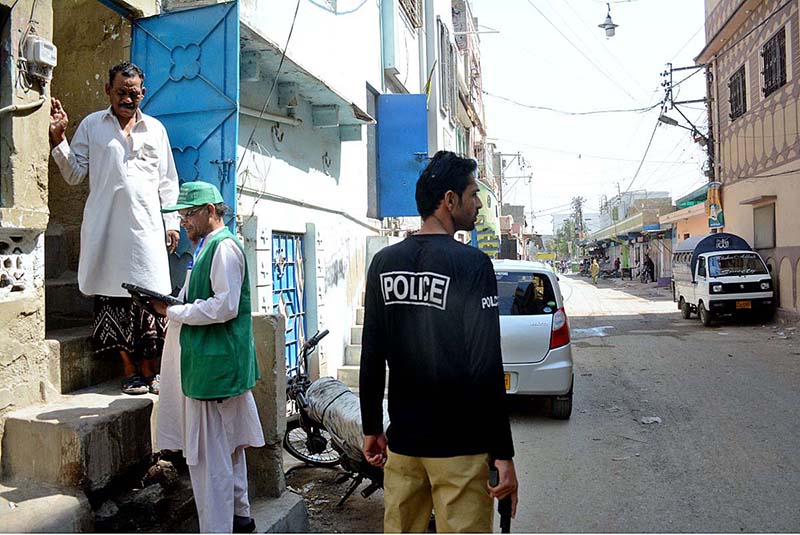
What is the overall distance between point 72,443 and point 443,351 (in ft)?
6.68

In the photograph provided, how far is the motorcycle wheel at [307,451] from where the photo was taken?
523cm

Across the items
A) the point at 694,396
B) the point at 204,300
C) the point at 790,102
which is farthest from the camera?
the point at 790,102

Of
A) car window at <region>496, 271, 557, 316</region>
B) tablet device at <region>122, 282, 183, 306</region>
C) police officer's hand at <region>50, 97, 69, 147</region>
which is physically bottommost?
car window at <region>496, 271, 557, 316</region>

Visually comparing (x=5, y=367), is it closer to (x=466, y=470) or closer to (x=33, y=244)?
(x=33, y=244)

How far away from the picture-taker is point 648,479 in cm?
508

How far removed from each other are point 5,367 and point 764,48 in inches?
763

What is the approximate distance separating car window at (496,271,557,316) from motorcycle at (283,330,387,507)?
2685 mm

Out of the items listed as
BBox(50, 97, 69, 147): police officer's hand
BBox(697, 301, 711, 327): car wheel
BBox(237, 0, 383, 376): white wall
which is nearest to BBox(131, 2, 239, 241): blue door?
BBox(237, 0, 383, 376): white wall

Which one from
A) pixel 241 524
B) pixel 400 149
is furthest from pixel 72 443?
pixel 400 149

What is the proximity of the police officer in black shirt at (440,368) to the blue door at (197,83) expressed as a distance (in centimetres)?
301

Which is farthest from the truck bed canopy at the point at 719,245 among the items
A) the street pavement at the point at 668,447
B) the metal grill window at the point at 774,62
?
the street pavement at the point at 668,447

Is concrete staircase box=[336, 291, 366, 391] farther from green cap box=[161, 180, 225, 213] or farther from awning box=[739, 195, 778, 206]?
awning box=[739, 195, 778, 206]

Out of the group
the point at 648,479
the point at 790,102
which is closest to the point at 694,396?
the point at 648,479

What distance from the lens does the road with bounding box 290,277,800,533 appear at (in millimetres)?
4340
